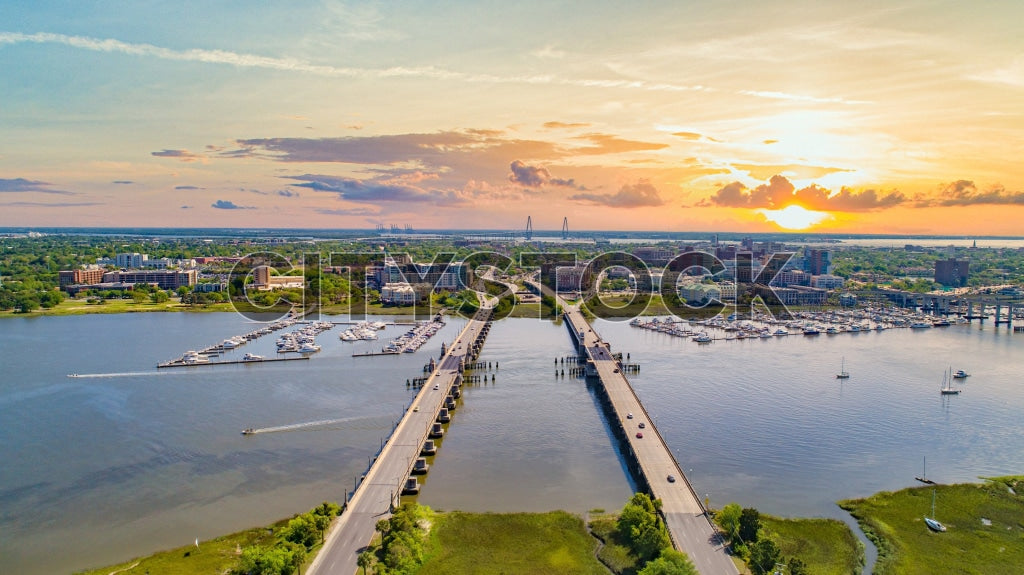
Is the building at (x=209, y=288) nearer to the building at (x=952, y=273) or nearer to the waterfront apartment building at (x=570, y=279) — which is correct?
the waterfront apartment building at (x=570, y=279)

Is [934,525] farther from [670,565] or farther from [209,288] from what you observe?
[209,288]

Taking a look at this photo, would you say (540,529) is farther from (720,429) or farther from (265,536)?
(720,429)

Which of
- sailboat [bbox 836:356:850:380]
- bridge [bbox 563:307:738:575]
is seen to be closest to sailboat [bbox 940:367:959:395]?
sailboat [bbox 836:356:850:380]

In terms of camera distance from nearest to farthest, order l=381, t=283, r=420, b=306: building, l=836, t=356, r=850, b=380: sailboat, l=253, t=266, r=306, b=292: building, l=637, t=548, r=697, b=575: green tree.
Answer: l=637, t=548, r=697, b=575: green tree → l=836, t=356, r=850, b=380: sailboat → l=381, t=283, r=420, b=306: building → l=253, t=266, r=306, b=292: building

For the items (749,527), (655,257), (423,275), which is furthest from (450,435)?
(655,257)

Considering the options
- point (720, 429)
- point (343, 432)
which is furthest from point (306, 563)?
point (720, 429)

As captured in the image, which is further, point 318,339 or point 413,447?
point 318,339

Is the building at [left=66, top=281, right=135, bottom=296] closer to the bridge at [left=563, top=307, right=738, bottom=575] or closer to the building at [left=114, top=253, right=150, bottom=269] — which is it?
the building at [left=114, top=253, right=150, bottom=269]
